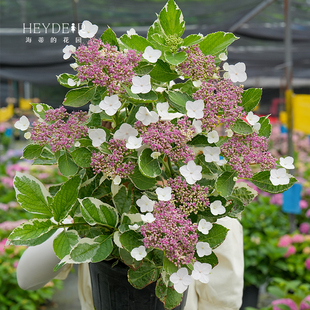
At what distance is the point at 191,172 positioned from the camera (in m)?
0.56

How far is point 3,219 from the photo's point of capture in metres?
2.85

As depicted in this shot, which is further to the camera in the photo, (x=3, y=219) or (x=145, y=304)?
(x=3, y=219)

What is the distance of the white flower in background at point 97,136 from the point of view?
1.86 feet

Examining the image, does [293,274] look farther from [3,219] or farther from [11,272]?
[3,219]

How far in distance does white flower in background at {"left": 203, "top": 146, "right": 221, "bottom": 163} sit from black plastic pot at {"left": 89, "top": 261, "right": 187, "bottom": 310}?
0.86ft

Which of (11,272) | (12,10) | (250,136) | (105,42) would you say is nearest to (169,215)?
(250,136)

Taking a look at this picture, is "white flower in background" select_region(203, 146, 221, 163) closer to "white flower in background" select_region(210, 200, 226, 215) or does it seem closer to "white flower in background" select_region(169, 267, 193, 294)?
"white flower in background" select_region(210, 200, 226, 215)

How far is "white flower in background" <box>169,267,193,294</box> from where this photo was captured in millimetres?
541

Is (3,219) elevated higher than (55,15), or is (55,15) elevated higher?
(55,15)

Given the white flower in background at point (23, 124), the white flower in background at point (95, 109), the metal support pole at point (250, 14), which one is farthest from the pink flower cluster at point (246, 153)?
the metal support pole at point (250, 14)

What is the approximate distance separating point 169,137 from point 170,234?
0.14 m

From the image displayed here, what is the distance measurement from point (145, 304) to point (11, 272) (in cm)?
170

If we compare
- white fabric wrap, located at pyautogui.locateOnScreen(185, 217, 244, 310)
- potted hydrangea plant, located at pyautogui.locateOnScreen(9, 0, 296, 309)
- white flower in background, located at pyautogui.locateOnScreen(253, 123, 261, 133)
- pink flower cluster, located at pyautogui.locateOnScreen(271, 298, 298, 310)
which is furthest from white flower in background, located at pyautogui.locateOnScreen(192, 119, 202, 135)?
pink flower cluster, located at pyautogui.locateOnScreen(271, 298, 298, 310)

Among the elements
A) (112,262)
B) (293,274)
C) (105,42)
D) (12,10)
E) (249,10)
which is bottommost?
(293,274)
